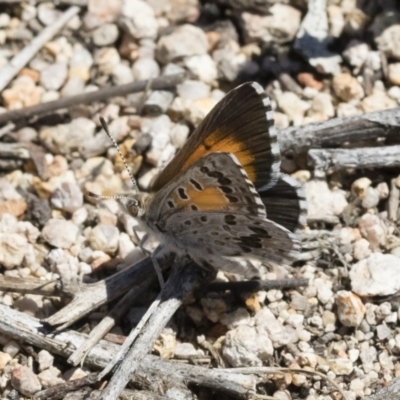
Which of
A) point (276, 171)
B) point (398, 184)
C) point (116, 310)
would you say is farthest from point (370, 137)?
point (116, 310)

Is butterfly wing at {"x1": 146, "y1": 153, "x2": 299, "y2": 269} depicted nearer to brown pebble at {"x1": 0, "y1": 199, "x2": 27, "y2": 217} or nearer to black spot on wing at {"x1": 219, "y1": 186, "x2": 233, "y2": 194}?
black spot on wing at {"x1": 219, "y1": 186, "x2": 233, "y2": 194}

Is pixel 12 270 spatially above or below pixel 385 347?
above

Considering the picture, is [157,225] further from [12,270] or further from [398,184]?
[398,184]

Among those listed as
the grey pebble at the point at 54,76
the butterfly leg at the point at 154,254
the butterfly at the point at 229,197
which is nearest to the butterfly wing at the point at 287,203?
the butterfly at the point at 229,197

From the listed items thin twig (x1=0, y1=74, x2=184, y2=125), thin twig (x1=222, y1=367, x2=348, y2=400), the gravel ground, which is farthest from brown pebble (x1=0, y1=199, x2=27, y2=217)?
thin twig (x1=222, y1=367, x2=348, y2=400)

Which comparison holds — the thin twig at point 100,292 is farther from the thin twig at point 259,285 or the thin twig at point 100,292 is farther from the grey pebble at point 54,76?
the grey pebble at point 54,76

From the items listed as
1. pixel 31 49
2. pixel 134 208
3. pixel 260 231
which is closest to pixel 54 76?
pixel 31 49
